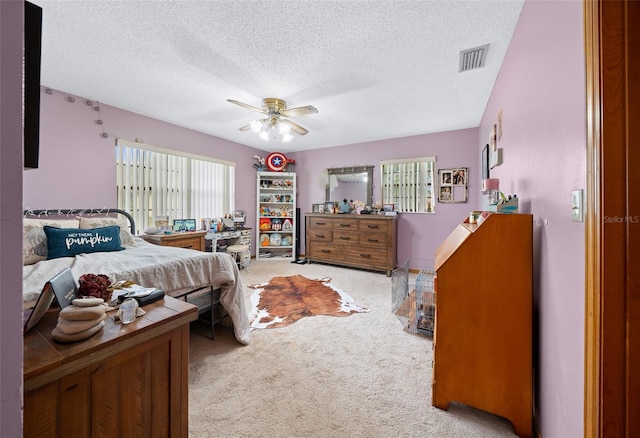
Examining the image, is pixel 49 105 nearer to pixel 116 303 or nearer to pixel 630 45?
pixel 116 303

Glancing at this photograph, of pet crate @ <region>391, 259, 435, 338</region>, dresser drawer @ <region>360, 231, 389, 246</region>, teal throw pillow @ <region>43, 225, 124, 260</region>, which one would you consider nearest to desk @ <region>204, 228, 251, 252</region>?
teal throw pillow @ <region>43, 225, 124, 260</region>

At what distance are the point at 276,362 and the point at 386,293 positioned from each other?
79.1 inches

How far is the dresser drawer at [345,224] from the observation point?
15.3 ft

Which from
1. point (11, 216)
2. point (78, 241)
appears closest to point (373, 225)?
point (78, 241)

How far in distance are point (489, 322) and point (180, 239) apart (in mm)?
3791

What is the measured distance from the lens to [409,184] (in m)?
4.68

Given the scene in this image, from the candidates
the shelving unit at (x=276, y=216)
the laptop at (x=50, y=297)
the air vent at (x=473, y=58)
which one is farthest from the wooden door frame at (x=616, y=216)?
the shelving unit at (x=276, y=216)

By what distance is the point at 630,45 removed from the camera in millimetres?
704

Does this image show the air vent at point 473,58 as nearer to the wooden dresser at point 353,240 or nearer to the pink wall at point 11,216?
the wooden dresser at point 353,240

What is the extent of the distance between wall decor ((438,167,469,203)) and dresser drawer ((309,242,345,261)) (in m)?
2.03

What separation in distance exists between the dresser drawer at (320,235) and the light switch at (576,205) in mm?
4042

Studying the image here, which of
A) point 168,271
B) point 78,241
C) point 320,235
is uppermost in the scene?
point 78,241

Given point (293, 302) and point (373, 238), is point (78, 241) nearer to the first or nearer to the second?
point (293, 302)

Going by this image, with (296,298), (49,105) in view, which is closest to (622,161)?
(296,298)
